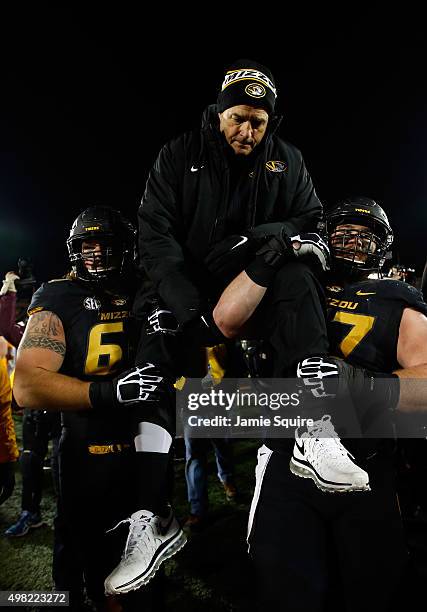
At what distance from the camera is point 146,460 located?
2.33 metres

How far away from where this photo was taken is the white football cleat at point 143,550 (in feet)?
6.46

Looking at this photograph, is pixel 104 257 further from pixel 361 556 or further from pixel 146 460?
pixel 361 556

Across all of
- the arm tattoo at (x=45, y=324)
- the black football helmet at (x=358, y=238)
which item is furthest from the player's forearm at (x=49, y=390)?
the black football helmet at (x=358, y=238)

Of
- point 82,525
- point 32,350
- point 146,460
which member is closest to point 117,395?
point 146,460

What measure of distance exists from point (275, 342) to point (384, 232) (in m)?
1.51

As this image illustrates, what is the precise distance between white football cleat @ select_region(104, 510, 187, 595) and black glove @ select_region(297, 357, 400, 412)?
1072 mm

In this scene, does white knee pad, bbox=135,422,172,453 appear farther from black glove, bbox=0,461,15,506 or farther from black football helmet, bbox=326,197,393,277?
black glove, bbox=0,461,15,506

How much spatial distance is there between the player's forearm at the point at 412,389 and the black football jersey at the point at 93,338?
5.84 feet

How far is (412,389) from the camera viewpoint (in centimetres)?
238

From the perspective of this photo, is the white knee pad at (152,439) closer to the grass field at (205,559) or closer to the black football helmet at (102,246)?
the black football helmet at (102,246)

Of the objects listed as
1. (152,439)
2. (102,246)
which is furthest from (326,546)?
(102,246)

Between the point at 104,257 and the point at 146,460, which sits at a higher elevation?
the point at 104,257

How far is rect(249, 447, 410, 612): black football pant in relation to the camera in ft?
6.71

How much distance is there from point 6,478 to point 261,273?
12.4 feet
